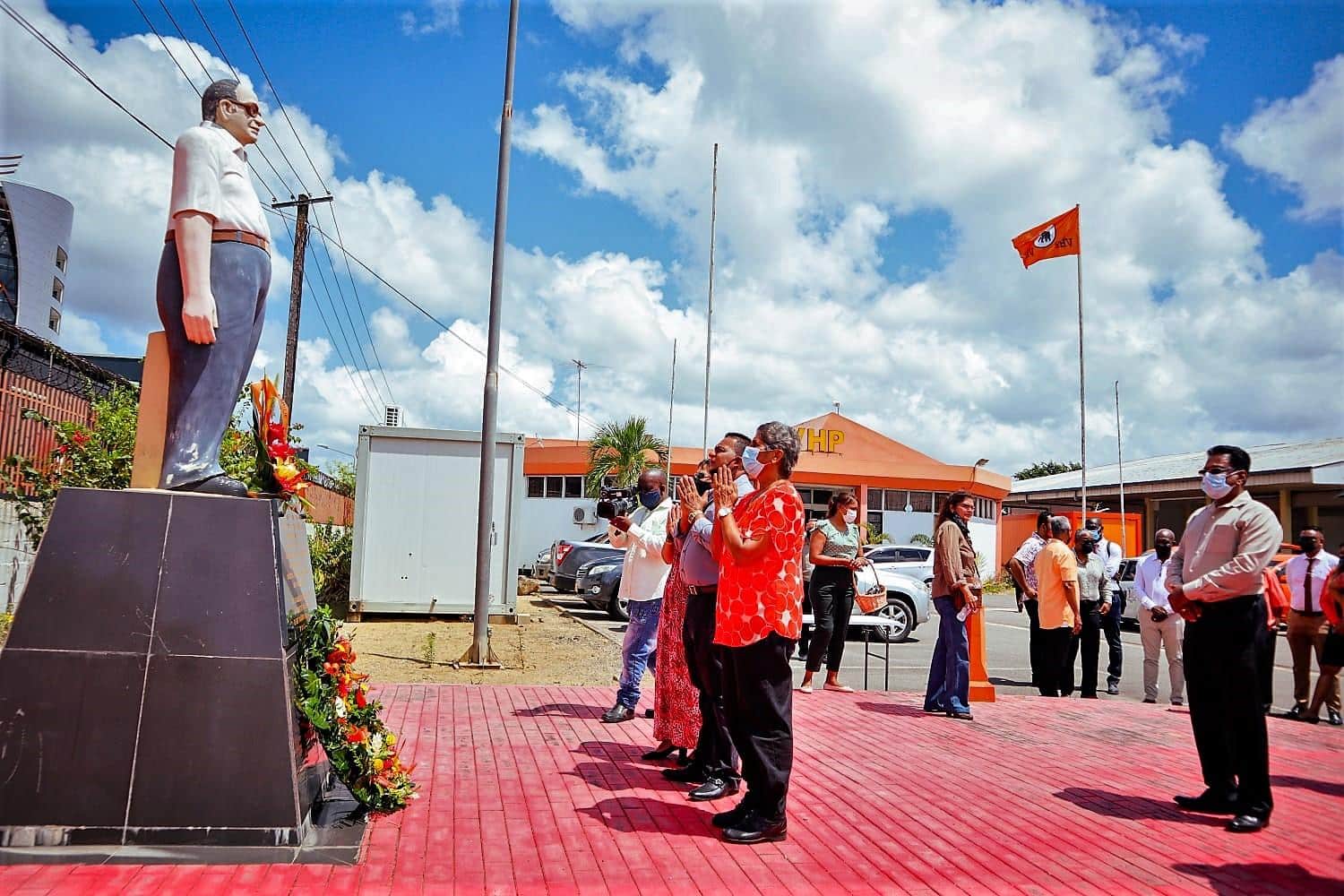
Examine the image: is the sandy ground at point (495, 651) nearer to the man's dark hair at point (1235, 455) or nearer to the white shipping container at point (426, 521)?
the white shipping container at point (426, 521)

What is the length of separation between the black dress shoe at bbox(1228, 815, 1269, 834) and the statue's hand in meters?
5.21

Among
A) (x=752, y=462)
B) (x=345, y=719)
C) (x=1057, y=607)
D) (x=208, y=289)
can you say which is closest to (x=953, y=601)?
(x=1057, y=607)

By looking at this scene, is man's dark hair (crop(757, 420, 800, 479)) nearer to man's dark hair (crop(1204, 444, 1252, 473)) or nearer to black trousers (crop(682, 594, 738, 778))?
black trousers (crop(682, 594, 738, 778))

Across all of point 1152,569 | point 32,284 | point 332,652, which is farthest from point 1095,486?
point 32,284

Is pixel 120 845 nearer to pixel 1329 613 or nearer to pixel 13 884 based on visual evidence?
pixel 13 884

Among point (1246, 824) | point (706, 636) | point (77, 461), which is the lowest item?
point (1246, 824)

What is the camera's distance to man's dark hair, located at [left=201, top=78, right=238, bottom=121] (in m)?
4.36

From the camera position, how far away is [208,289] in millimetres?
4105

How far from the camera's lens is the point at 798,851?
13.1ft

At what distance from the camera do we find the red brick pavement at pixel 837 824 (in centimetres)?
356

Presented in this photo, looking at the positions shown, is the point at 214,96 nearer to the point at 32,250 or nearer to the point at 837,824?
the point at 837,824

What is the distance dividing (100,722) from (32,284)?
3454 cm

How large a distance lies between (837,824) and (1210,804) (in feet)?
6.64

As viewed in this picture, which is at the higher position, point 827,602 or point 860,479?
point 860,479
